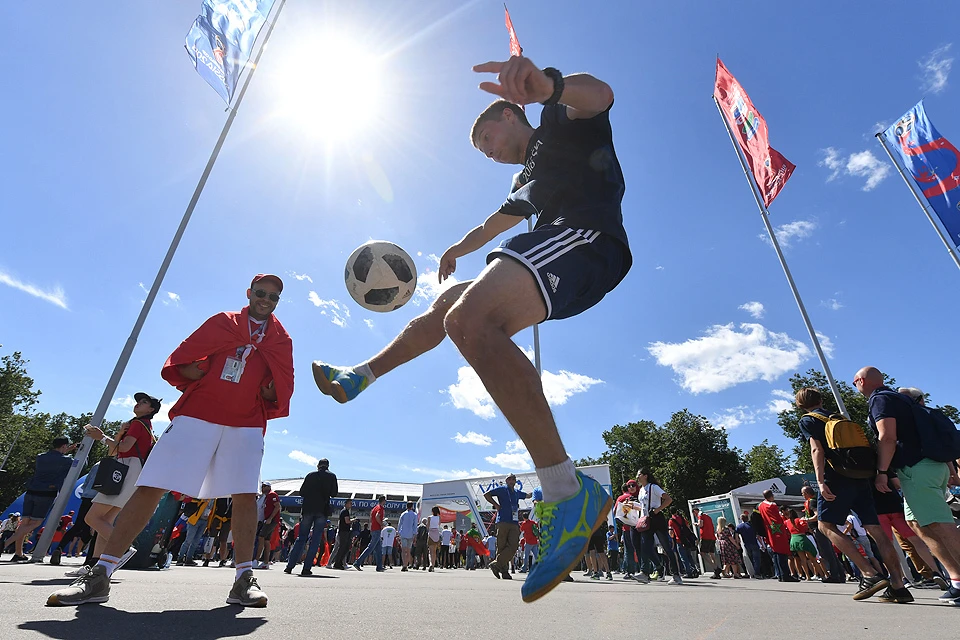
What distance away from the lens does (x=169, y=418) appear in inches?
125

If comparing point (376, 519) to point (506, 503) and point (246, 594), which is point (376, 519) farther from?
point (246, 594)

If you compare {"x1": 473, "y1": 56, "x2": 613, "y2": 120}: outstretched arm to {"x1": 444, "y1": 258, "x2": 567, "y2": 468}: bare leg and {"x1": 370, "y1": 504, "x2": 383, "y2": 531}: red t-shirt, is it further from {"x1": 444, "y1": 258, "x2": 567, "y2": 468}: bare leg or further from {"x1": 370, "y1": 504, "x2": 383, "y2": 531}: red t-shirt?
{"x1": 370, "y1": 504, "x2": 383, "y2": 531}: red t-shirt

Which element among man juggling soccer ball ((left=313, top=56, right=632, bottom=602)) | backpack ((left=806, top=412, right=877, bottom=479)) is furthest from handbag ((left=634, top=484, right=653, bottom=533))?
man juggling soccer ball ((left=313, top=56, right=632, bottom=602))

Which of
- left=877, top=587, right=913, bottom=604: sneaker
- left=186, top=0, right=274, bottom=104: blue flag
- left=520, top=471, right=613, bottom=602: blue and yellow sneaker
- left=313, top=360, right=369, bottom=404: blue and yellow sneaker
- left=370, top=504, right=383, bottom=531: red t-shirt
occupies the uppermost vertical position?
left=186, top=0, right=274, bottom=104: blue flag

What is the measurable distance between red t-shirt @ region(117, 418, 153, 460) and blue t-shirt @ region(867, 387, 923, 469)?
23.5 ft

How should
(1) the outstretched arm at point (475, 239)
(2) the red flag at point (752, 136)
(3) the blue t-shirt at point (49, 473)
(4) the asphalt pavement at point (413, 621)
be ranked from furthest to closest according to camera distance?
(2) the red flag at point (752, 136), (3) the blue t-shirt at point (49, 473), (1) the outstretched arm at point (475, 239), (4) the asphalt pavement at point (413, 621)

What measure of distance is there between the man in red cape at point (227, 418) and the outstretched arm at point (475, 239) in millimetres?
1445

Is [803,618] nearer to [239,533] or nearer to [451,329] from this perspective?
[451,329]

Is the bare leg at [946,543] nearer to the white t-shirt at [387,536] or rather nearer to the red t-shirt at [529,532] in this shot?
the red t-shirt at [529,532]

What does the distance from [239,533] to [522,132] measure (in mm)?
2946

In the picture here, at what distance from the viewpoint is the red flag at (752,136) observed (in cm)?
1249

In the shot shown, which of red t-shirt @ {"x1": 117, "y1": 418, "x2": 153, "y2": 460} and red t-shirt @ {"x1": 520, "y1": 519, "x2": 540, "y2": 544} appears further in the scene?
red t-shirt @ {"x1": 520, "y1": 519, "x2": 540, "y2": 544}

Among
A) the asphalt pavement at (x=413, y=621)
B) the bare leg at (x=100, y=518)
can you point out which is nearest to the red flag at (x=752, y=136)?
the asphalt pavement at (x=413, y=621)

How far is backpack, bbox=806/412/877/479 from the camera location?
4.80 metres
